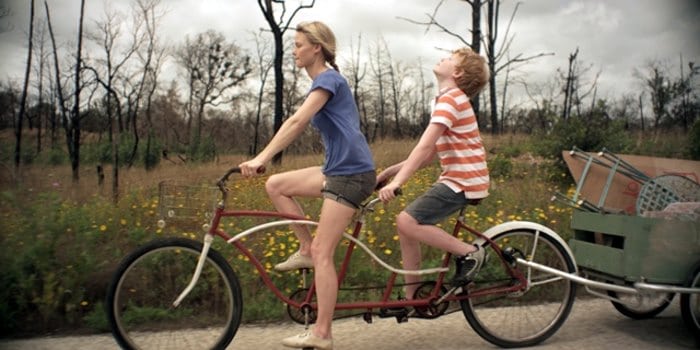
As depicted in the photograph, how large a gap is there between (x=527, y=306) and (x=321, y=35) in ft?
7.47

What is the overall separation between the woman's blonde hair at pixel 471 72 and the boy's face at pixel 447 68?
0.03 meters

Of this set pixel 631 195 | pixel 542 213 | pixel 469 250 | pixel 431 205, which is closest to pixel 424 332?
pixel 469 250

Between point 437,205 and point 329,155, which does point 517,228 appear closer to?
point 437,205

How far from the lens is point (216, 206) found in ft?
10.2

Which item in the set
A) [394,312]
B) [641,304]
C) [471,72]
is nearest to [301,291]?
[394,312]

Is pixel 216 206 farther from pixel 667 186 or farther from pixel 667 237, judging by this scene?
pixel 667 186

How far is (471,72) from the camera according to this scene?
3.28m

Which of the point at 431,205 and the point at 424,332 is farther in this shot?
the point at 424,332

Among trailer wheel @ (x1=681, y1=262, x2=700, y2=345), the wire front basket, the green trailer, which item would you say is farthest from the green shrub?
the wire front basket

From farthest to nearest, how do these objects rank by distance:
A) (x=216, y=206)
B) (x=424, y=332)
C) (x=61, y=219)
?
(x=61, y=219) → (x=424, y=332) → (x=216, y=206)

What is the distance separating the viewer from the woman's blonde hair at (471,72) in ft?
10.7

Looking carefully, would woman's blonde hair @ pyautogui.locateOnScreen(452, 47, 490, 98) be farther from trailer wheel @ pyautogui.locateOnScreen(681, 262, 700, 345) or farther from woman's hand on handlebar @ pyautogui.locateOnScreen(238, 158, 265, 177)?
trailer wheel @ pyautogui.locateOnScreen(681, 262, 700, 345)

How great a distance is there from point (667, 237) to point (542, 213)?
268 centimetres

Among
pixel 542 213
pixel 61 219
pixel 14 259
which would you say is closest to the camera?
pixel 14 259
